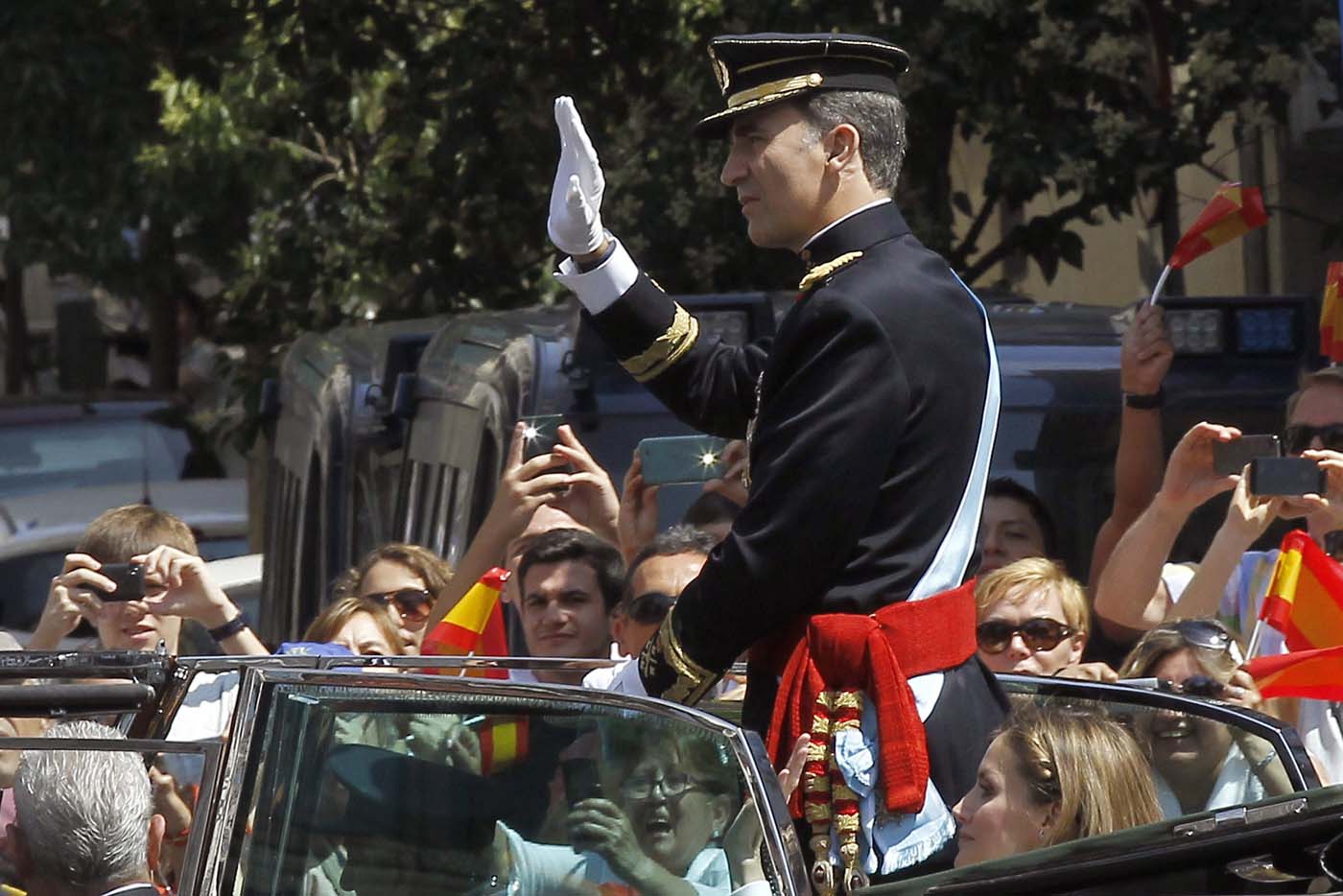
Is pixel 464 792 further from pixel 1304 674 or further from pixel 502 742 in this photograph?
pixel 1304 674

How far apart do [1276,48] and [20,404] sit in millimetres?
7613

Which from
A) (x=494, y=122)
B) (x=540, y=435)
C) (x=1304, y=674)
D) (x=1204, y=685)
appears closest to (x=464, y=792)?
(x=1204, y=685)

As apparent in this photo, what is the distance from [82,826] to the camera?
10.2ft

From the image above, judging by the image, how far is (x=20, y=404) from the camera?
13.7 meters

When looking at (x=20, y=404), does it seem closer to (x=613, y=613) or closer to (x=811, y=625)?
(x=613, y=613)

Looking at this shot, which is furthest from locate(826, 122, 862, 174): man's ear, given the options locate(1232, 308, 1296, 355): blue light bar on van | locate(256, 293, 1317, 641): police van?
locate(1232, 308, 1296, 355): blue light bar on van

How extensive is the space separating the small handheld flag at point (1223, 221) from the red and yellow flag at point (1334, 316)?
0.50 m

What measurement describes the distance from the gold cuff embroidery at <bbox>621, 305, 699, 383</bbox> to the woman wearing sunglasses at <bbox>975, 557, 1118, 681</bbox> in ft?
3.70

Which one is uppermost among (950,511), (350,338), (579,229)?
(579,229)

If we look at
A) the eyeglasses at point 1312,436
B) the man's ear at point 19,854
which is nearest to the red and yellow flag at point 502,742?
the man's ear at point 19,854

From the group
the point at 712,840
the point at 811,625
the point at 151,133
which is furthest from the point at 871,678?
the point at 151,133

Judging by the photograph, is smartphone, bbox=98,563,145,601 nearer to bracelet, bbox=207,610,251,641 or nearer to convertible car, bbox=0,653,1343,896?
bracelet, bbox=207,610,251,641

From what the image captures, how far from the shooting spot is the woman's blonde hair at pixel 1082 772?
338 cm

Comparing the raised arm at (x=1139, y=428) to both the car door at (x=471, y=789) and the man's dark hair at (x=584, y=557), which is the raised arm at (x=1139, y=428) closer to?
the man's dark hair at (x=584, y=557)
